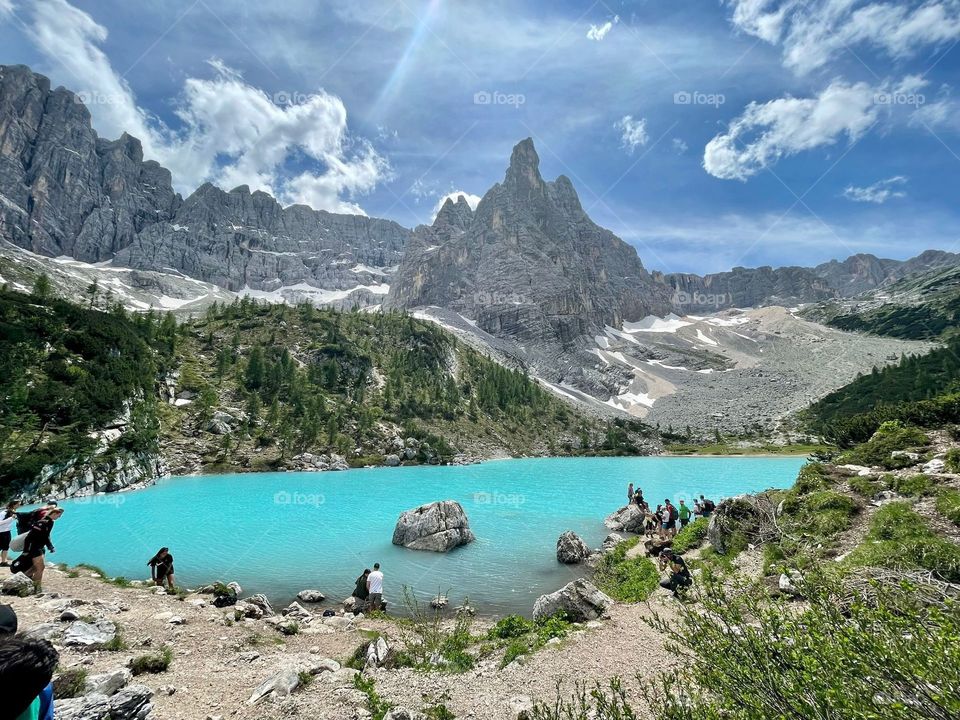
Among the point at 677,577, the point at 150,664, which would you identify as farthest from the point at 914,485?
the point at 150,664

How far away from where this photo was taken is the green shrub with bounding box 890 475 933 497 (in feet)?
43.5

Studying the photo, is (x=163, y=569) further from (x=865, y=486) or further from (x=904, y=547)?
(x=865, y=486)

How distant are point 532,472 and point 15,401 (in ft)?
190

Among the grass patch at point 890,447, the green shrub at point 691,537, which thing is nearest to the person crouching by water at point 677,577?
the green shrub at point 691,537

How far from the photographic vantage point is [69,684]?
711cm

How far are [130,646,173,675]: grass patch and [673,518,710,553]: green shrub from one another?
59.8 ft

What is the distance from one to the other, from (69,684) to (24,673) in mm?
6400

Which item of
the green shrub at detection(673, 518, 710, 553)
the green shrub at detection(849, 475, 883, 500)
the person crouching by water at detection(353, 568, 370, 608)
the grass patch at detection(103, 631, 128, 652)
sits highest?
the green shrub at detection(849, 475, 883, 500)

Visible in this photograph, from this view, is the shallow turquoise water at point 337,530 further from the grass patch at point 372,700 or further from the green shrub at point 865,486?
the green shrub at point 865,486

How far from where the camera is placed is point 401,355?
11738cm

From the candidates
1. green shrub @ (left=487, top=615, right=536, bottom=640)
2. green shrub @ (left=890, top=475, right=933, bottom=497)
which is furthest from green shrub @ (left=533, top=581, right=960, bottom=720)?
green shrub @ (left=890, top=475, right=933, bottom=497)

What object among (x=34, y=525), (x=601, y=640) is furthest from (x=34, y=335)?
(x=601, y=640)

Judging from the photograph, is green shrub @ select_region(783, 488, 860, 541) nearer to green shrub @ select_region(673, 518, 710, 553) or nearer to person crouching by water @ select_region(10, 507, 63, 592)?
green shrub @ select_region(673, 518, 710, 553)

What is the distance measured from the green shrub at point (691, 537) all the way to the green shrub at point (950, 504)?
27.6 ft
